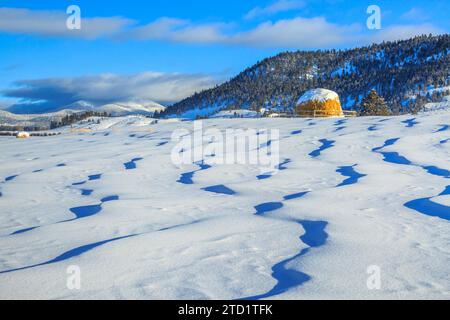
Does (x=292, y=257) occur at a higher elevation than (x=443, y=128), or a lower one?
lower

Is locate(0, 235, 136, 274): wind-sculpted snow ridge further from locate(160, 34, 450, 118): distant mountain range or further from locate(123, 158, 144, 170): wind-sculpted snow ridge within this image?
locate(160, 34, 450, 118): distant mountain range

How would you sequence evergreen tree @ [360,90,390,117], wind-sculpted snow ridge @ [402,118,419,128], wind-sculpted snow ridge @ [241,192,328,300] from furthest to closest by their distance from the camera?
evergreen tree @ [360,90,390,117]
wind-sculpted snow ridge @ [402,118,419,128]
wind-sculpted snow ridge @ [241,192,328,300]

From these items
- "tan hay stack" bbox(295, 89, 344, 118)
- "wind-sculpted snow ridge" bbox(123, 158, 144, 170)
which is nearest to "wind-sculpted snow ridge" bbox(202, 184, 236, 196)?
"wind-sculpted snow ridge" bbox(123, 158, 144, 170)

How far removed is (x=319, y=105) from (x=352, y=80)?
461ft

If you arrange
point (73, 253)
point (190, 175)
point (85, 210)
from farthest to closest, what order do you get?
1. point (190, 175)
2. point (85, 210)
3. point (73, 253)

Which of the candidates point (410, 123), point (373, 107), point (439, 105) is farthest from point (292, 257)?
point (439, 105)

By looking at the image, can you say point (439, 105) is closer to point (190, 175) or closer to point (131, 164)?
point (131, 164)

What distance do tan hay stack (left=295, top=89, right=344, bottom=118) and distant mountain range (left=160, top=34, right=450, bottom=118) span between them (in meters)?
93.3

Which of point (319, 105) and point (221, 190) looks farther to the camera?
point (319, 105)

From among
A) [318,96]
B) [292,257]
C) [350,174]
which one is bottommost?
[292,257]

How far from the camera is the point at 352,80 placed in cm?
16038

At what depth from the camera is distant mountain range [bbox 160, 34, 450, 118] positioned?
135 m

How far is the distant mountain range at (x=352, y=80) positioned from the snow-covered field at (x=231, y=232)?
116575mm

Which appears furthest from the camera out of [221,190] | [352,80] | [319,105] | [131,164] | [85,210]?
[352,80]
